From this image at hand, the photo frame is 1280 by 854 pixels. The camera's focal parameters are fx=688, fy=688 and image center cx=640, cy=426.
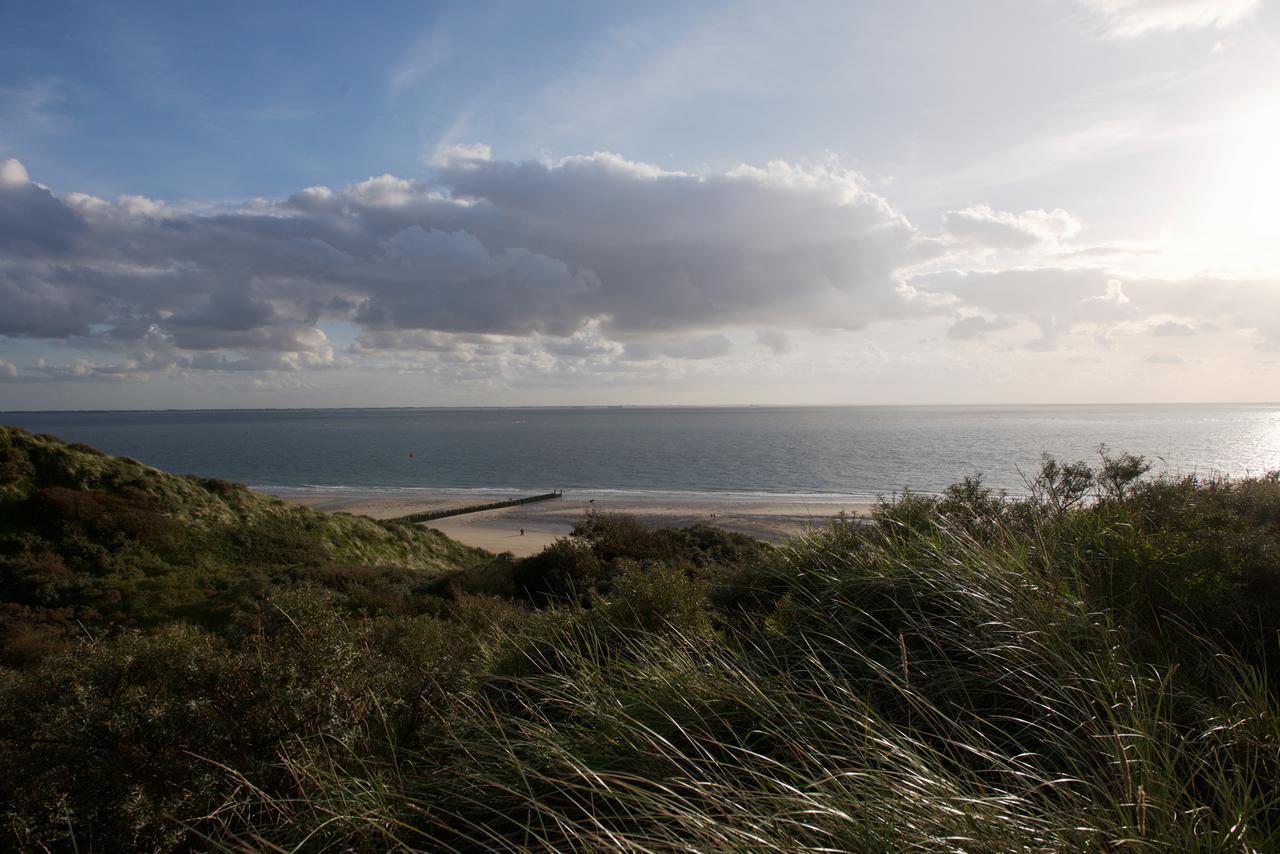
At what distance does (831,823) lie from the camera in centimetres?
250

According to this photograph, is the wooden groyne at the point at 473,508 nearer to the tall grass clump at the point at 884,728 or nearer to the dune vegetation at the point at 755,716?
the dune vegetation at the point at 755,716

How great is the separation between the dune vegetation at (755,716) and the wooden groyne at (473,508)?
35042mm

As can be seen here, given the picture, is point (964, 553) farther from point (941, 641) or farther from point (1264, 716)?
point (1264, 716)

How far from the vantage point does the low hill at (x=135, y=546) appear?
511 inches

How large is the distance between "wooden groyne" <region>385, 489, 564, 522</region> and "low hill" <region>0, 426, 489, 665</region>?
50.5 feet

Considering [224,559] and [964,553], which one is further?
[224,559]

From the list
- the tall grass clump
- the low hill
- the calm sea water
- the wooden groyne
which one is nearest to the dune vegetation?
the tall grass clump

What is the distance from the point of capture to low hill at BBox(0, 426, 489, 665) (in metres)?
13.0

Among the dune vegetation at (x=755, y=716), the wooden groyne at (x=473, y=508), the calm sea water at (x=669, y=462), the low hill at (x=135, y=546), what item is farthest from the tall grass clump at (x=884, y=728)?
the calm sea water at (x=669, y=462)

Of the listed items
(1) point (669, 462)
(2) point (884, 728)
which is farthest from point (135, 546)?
(1) point (669, 462)

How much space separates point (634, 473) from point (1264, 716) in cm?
7074

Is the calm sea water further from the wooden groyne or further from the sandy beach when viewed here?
the wooden groyne

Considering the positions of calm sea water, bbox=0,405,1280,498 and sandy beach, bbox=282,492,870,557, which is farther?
calm sea water, bbox=0,405,1280,498

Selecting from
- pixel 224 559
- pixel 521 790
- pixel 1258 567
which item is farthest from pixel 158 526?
pixel 1258 567
